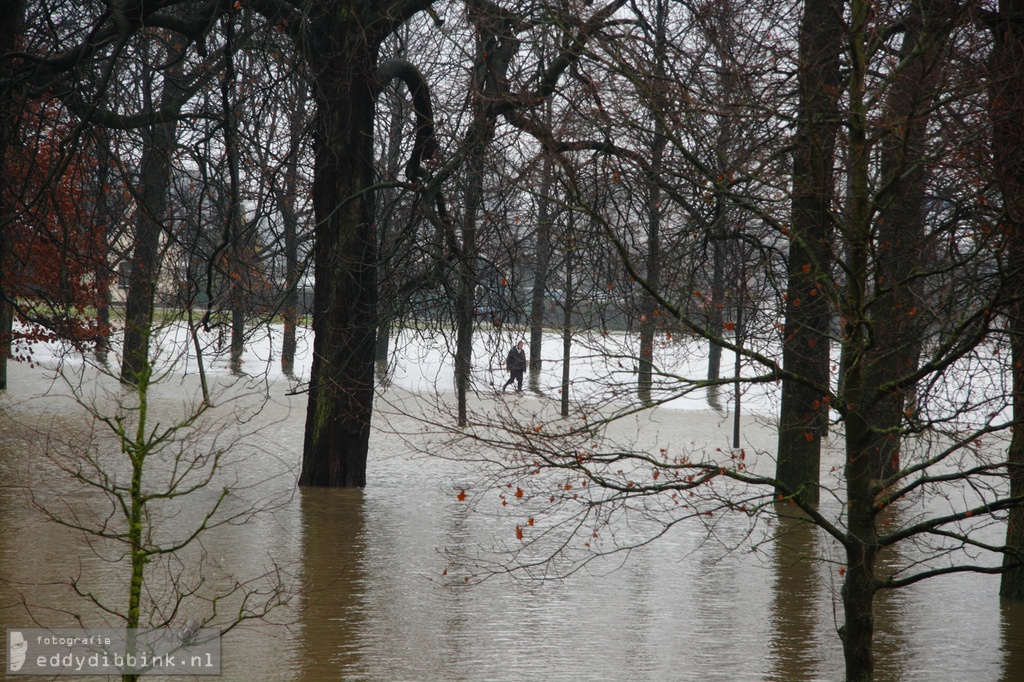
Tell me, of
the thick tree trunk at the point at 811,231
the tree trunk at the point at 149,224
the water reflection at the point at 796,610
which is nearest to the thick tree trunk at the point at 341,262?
the tree trunk at the point at 149,224

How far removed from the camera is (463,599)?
10.5 metres

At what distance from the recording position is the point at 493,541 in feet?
42.9

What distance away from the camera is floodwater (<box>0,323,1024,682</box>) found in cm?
851

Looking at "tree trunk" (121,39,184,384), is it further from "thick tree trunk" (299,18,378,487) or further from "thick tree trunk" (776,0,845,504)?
"thick tree trunk" (776,0,845,504)

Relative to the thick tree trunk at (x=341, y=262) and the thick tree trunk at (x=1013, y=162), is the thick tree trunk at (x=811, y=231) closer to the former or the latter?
the thick tree trunk at (x=1013, y=162)

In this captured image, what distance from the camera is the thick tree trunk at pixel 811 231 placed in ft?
23.0

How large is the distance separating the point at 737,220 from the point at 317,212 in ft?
21.2

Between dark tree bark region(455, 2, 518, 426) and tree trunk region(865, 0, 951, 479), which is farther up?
dark tree bark region(455, 2, 518, 426)

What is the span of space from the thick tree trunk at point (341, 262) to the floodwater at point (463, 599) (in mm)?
907

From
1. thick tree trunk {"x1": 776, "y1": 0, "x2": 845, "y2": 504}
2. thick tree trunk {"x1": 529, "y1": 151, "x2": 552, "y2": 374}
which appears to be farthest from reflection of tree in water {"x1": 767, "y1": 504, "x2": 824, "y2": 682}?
thick tree trunk {"x1": 529, "y1": 151, "x2": 552, "y2": 374}

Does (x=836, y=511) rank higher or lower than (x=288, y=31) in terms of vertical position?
lower

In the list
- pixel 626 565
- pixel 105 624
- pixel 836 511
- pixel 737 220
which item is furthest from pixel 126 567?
pixel 836 511

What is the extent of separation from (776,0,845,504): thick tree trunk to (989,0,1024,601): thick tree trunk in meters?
1.08

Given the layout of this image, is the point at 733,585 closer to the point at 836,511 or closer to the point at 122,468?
the point at 836,511
